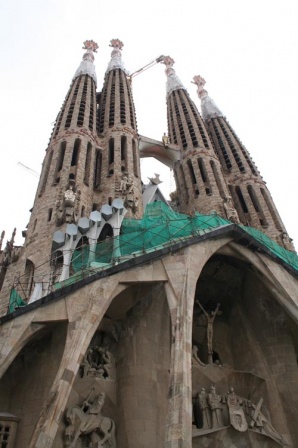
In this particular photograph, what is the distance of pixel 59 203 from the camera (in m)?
16.1

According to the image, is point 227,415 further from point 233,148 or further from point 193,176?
point 233,148

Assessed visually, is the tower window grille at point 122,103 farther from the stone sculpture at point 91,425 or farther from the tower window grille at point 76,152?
the stone sculpture at point 91,425

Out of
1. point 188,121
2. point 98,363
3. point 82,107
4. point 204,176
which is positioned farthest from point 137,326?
point 188,121

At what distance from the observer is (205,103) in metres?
34.5

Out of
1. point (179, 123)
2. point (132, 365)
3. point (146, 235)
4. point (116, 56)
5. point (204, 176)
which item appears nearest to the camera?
point (132, 365)

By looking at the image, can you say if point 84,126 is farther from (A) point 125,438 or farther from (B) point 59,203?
(A) point 125,438

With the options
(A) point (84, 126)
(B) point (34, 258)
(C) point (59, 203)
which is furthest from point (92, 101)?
(B) point (34, 258)

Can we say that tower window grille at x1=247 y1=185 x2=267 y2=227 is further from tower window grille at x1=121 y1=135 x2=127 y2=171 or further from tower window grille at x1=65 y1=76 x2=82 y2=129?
tower window grille at x1=65 y1=76 x2=82 y2=129

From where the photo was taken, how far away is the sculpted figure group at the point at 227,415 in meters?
11.9

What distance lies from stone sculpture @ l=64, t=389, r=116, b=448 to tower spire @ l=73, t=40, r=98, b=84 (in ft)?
74.5

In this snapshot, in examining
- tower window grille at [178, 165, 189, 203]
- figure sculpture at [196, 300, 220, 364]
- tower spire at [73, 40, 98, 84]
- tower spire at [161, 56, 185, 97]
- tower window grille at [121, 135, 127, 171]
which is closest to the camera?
figure sculpture at [196, 300, 220, 364]

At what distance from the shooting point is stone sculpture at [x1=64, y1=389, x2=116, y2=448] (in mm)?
9891

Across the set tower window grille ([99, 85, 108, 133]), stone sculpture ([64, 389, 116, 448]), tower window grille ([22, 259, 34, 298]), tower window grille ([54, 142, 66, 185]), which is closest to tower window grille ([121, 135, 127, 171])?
tower window grille ([99, 85, 108, 133])

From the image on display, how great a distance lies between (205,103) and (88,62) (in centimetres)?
948
